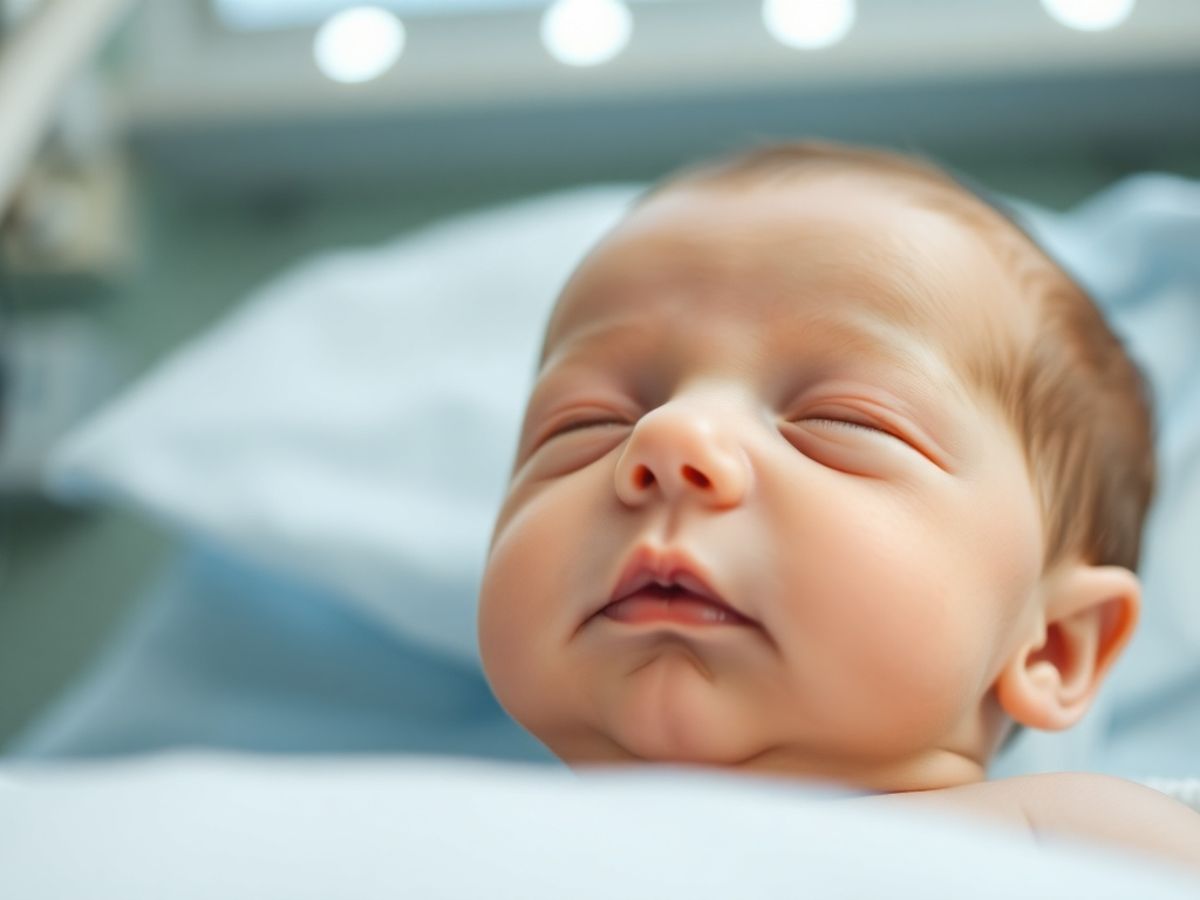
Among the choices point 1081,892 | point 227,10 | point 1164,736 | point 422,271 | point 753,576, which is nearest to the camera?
point 1081,892

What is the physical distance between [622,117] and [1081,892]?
115 cm

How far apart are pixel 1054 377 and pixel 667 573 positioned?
0.25 meters

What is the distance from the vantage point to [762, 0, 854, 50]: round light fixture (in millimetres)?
1404

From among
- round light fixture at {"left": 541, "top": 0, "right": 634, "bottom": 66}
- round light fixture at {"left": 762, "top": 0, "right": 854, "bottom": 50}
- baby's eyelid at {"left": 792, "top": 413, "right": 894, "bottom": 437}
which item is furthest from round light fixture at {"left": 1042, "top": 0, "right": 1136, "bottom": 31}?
baby's eyelid at {"left": 792, "top": 413, "right": 894, "bottom": 437}

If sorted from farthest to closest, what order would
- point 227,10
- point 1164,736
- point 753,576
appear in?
point 227,10, point 1164,736, point 753,576

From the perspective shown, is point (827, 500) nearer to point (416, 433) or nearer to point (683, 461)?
point (683, 461)

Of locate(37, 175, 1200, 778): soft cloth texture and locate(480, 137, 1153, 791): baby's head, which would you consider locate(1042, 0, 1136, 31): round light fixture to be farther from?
locate(480, 137, 1153, 791): baby's head

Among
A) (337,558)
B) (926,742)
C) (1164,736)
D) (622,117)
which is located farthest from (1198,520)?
(622,117)

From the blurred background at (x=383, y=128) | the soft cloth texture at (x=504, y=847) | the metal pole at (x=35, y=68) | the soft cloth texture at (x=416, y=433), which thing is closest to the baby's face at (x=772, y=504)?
the soft cloth texture at (x=504, y=847)

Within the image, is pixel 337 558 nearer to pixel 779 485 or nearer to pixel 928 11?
pixel 779 485

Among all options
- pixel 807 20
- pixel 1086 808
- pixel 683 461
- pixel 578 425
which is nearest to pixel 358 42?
pixel 807 20

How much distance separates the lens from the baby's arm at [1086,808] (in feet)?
1.81

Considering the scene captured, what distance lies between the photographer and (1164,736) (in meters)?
0.90

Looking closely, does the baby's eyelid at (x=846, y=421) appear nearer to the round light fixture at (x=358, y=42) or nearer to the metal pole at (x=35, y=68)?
the metal pole at (x=35, y=68)
